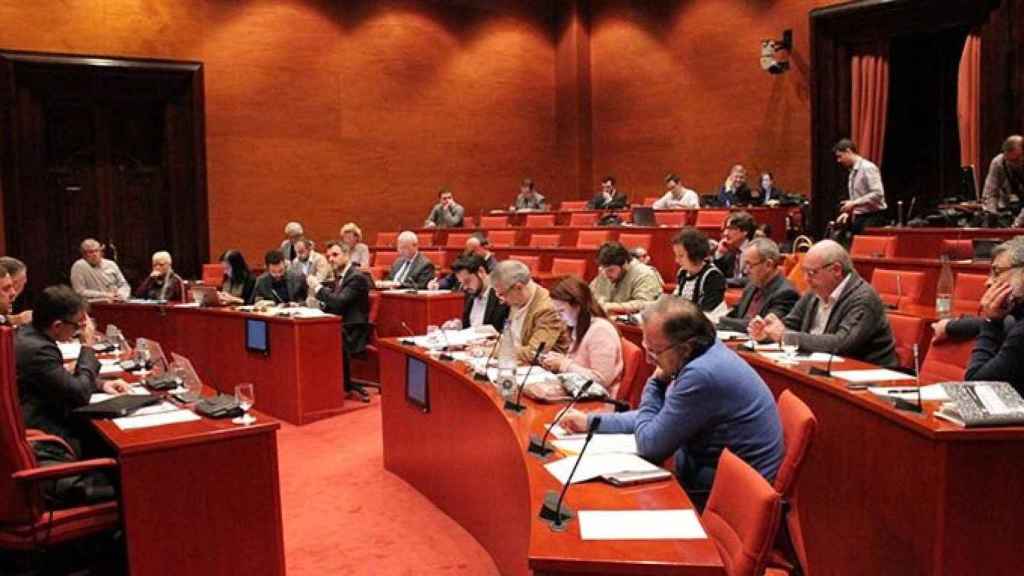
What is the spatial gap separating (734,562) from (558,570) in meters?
0.39

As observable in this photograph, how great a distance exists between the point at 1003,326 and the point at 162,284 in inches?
287

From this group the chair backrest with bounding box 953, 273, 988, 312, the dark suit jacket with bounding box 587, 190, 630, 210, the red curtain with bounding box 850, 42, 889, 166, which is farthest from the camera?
the dark suit jacket with bounding box 587, 190, 630, 210

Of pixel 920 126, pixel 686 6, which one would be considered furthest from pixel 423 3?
pixel 920 126

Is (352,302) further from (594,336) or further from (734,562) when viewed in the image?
(734,562)

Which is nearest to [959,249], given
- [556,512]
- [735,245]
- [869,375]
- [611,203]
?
[735,245]

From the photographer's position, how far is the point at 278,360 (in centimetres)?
658

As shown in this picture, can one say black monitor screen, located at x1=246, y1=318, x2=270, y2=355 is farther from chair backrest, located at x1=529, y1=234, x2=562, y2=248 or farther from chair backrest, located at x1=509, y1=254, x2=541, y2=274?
chair backrest, located at x1=529, y1=234, x2=562, y2=248

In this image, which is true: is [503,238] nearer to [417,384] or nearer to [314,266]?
[314,266]

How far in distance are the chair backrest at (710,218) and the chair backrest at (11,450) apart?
25.2 ft

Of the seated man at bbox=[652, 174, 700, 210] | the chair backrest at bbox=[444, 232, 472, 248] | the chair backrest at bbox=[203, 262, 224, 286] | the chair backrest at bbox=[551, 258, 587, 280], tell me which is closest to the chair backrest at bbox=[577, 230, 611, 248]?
the chair backrest at bbox=[551, 258, 587, 280]

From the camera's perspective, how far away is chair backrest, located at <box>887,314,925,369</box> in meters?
4.12

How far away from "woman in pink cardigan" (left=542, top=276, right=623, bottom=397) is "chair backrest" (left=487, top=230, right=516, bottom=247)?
6984 millimetres

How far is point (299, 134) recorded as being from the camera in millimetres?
12523

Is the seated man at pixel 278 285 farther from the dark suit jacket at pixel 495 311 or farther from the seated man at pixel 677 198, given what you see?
the seated man at pixel 677 198
